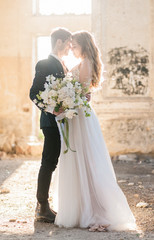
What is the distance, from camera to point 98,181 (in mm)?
3535

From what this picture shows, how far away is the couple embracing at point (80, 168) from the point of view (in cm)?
348

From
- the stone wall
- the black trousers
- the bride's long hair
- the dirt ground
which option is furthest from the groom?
the stone wall

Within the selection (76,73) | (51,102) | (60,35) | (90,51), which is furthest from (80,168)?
(60,35)

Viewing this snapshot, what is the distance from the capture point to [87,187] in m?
3.52

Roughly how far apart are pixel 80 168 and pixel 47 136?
0.43m

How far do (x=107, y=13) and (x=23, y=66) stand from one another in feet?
11.7

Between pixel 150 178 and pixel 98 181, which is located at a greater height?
pixel 98 181

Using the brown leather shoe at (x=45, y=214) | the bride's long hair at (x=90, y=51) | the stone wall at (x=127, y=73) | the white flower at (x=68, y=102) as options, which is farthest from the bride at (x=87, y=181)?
the stone wall at (x=127, y=73)

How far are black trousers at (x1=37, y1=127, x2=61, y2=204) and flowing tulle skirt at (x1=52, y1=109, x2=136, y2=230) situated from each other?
2.7 inches

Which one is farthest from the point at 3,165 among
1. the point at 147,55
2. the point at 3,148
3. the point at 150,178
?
the point at 147,55

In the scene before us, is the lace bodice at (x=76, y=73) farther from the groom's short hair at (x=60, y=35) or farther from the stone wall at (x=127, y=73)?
the stone wall at (x=127, y=73)

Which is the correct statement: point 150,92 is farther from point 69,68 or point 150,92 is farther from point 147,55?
point 69,68

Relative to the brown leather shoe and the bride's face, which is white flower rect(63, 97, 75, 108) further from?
the brown leather shoe

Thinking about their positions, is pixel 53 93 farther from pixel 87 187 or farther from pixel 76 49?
pixel 87 187
